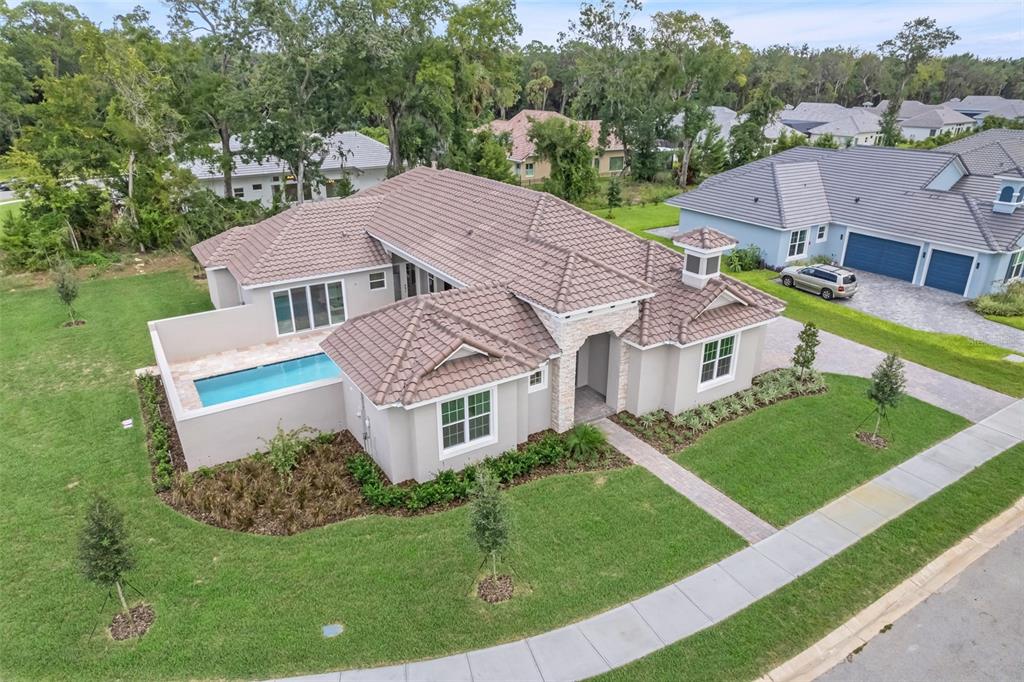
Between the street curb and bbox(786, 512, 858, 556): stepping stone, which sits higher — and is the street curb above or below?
below

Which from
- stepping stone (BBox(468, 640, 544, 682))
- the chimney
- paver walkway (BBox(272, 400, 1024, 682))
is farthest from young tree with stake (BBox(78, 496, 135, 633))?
the chimney

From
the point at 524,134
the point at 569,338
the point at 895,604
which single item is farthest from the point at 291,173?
the point at 895,604

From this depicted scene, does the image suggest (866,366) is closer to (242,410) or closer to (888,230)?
(888,230)

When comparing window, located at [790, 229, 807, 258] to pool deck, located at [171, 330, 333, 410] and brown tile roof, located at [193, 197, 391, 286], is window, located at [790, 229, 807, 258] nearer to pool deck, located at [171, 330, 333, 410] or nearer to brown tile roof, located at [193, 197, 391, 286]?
brown tile roof, located at [193, 197, 391, 286]

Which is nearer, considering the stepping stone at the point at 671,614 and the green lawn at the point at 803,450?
the stepping stone at the point at 671,614

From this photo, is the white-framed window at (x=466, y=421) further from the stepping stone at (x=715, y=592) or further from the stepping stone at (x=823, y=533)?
the stepping stone at (x=823, y=533)

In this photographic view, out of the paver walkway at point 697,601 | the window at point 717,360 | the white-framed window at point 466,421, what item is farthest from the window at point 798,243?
the white-framed window at point 466,421
